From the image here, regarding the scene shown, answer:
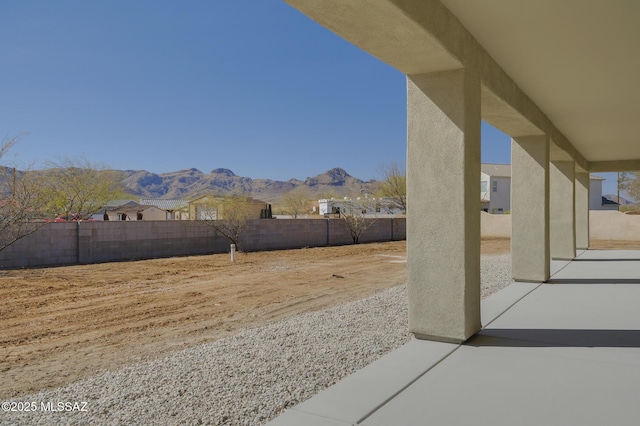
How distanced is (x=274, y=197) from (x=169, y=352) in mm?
162816

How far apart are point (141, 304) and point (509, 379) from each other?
7401 mm

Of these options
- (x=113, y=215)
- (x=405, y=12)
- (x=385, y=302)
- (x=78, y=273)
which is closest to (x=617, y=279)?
(x=385, y=302)

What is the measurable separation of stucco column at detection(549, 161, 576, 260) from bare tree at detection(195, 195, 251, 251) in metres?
12.6

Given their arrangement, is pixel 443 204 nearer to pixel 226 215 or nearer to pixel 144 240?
pixel 144 240

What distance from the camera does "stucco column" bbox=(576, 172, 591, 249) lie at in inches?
607

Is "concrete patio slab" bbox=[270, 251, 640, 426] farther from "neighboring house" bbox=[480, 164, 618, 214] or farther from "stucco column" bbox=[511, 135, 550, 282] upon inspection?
"neighboring house" bbox=[480, 164, 618, 214]

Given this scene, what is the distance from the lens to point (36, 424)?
3.27 m

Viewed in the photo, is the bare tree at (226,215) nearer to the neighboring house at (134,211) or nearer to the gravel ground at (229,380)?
the gravel ground at (229,380)

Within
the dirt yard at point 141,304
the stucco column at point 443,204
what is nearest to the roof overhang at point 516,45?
the stucco column at point 443,204

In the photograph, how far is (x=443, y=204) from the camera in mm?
4617

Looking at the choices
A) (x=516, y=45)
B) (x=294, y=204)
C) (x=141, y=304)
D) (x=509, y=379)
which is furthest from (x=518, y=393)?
(x=294, y=204)

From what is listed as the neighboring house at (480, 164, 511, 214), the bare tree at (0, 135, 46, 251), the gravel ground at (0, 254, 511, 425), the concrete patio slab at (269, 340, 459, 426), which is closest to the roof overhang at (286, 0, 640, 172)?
the concrete patio slab at (269, 340, 459, 426)

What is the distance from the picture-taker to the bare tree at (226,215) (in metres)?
20.2

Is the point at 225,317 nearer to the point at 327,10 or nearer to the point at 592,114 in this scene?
the point at 327,10
